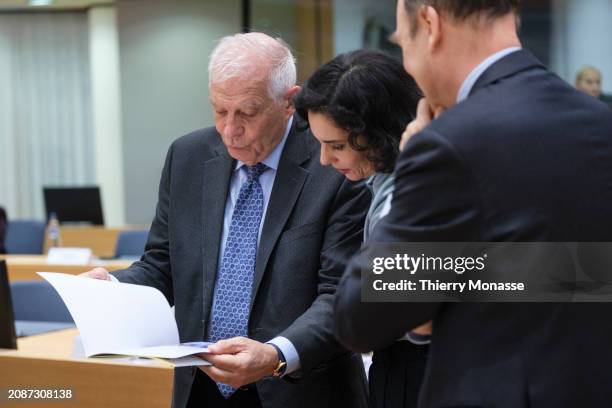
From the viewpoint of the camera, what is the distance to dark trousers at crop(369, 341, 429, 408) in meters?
1.78

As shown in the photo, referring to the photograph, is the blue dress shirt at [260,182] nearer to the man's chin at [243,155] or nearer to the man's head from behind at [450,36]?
the man's chin at [243,155]

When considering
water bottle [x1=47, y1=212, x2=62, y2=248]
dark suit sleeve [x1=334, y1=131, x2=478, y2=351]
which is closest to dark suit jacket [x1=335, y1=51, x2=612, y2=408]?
dark suit sleeve [x1=334, y1=131, x2=478, y2=351]

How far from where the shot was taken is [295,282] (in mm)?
2102

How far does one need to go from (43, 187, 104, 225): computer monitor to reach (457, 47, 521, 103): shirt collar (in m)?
7.27

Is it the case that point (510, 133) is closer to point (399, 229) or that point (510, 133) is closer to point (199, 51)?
point (399, 229)

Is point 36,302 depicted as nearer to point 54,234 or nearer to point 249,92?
point 249,92

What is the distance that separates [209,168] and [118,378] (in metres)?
1.06

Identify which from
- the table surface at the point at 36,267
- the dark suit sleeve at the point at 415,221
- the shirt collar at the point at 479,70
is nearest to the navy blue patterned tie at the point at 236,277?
the dark suit sleeve at the point at 415,221

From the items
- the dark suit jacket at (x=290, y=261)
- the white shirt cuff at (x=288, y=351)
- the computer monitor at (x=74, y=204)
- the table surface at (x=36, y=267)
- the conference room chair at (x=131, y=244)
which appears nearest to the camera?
the white shirt cuff at (x=288, y=351)

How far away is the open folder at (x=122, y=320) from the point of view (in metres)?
1.80

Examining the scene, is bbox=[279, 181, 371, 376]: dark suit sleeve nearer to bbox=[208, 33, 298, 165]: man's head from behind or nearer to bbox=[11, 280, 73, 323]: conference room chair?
bbox=[208, 33, 298, 165]: man's head from behind

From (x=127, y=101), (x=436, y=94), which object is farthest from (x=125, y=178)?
(x=436, y=94)

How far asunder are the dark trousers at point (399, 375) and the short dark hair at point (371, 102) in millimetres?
367

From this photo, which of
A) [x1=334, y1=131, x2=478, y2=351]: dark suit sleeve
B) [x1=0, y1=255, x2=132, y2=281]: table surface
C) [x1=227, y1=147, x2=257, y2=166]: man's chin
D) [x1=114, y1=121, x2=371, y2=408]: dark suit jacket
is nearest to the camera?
[x1=334, y1=131, x2=478, y2=351]: dark suit sleeve
